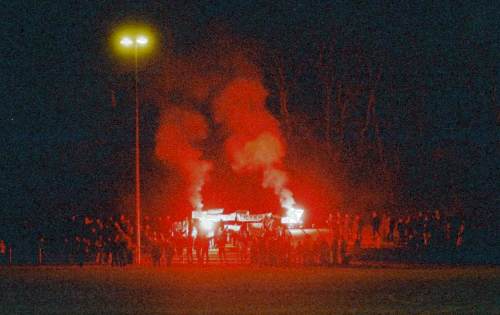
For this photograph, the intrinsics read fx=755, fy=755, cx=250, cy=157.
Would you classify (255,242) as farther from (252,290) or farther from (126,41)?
(252,290)

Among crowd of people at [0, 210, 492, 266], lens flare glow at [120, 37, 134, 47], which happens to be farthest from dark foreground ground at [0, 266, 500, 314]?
lens flare glow at [120, 37, 134, 47]

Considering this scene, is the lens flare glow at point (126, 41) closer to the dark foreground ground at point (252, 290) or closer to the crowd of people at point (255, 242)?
the crowd of people at point (255, 242)

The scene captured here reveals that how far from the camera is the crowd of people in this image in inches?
1236

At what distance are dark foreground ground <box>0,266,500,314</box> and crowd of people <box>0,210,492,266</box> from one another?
245cm

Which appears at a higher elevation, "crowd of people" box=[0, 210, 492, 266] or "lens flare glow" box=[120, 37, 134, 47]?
"lens flare glow" box=[120, 37, 134, 47]

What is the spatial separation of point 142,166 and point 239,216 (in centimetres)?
2075

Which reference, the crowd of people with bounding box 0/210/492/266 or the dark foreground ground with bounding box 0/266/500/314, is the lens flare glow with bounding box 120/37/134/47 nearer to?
the crowd of people with bounding box 0/210/492/266

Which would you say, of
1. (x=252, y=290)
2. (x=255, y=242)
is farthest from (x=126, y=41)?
(x=252, y=290)

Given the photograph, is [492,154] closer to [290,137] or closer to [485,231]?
[290,137]

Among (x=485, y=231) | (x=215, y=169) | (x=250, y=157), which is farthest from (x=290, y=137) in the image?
(x=485, y=231)

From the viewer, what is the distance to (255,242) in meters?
31.8

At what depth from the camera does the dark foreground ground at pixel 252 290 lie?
16062 mm

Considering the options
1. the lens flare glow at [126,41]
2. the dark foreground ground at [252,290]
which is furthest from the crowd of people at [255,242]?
the lens flare glow at [126,41]

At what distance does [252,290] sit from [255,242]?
37.7 feet
